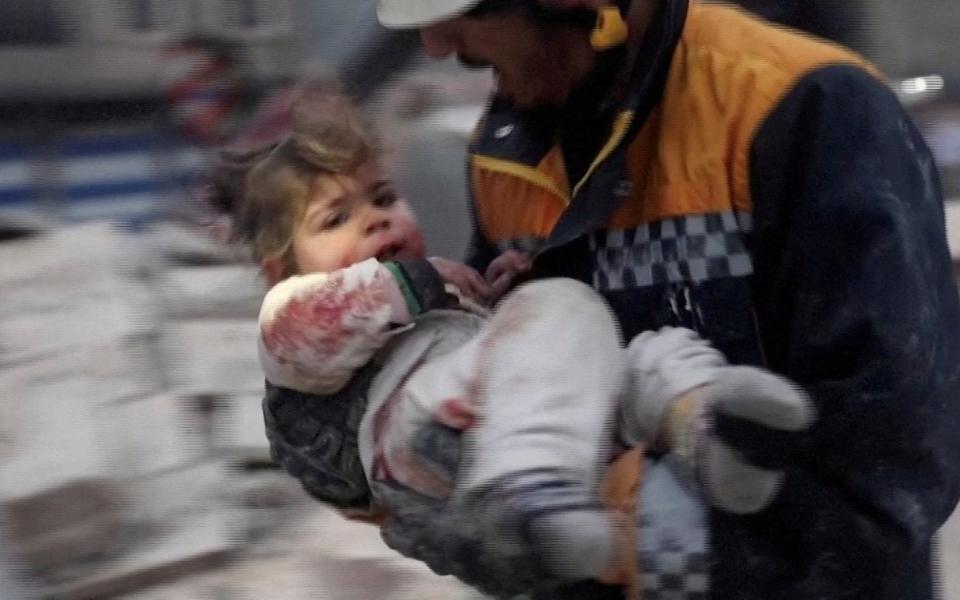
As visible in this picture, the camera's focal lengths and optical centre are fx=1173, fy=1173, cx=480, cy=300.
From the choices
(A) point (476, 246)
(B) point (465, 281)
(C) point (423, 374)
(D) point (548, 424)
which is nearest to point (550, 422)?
(D) point (548, 424)

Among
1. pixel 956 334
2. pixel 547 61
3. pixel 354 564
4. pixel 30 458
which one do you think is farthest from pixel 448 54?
pixel 30 458

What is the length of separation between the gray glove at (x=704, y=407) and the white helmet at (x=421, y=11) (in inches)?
10.5

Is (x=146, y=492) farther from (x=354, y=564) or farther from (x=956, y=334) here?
(x=956, y=334)

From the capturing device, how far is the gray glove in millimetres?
670

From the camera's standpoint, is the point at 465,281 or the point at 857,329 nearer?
the point at 857,329

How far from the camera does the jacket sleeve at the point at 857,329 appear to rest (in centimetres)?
74

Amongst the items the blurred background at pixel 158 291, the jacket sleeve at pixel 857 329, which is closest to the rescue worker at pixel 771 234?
the jacket sleeve at pixel 857 329

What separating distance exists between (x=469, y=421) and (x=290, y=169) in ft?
1.13

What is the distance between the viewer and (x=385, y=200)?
106 cm

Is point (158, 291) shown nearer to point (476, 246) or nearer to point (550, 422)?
point (476, 246)

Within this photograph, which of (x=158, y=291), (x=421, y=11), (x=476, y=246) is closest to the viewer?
(x=421, y=11)

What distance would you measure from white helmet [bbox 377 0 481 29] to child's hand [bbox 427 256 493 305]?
20 cm

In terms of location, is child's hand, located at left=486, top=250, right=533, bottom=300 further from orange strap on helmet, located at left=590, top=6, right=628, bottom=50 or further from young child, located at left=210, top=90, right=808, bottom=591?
orange strap on helmet, located at left=590, top=6, right=628, bottom=50

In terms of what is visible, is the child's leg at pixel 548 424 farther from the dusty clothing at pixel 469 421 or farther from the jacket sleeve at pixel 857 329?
the jacket sleeve at pixel 857 329
